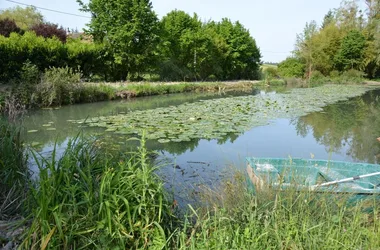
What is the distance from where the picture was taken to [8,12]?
106 feet

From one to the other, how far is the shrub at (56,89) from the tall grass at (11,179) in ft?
25.2

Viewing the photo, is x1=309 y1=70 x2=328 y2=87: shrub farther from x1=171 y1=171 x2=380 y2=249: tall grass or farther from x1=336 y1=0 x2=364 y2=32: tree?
x1=171 y1=171 x2=380 y2=249: tall grass

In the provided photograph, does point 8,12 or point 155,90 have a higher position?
point 8,12

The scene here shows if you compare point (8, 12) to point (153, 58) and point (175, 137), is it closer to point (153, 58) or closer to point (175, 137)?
point (153, 58)

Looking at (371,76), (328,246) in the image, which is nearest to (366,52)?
(371,76)

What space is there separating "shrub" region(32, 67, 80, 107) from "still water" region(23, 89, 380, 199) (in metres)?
0.67

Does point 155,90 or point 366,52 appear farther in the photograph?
point 366,52

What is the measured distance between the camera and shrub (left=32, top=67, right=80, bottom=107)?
10.7m

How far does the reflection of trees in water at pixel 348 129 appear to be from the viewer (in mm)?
6516

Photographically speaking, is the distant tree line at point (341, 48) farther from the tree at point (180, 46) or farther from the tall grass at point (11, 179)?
the tall grass at point (11, 179)

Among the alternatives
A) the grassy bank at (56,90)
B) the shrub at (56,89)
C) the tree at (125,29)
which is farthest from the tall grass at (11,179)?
the tree at (125,29)

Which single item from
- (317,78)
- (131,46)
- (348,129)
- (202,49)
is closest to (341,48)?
(317,78)

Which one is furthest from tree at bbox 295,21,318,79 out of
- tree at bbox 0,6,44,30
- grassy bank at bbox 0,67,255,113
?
tree at bbox 0,6,44,30

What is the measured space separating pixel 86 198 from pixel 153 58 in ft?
68.0
